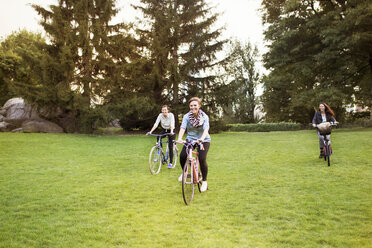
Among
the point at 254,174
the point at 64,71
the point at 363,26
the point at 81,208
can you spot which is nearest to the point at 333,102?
the point at 363,26

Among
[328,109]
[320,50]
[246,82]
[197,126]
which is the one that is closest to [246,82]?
[246,82]

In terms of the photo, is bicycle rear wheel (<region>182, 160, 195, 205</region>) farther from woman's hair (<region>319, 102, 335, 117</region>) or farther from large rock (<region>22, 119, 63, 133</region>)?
large rock (<region>22, 119, 63, 133</region>)

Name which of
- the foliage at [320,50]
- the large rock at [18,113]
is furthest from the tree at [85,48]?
the foliage at [320,50]

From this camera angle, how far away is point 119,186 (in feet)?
23.2

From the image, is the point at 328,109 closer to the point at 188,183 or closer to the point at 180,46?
the point at 188,183

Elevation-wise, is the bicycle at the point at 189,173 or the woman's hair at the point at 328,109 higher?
the woman's hair at the point at 328,109

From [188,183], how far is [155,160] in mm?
3329

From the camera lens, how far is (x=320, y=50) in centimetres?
2797

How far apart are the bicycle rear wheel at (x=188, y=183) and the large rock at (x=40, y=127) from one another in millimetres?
21337

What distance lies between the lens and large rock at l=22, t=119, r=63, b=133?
78.3 ft

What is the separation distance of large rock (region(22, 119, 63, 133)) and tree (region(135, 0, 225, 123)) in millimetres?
8859

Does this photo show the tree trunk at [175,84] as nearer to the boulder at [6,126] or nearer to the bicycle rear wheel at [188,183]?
the boulder at [6,126]

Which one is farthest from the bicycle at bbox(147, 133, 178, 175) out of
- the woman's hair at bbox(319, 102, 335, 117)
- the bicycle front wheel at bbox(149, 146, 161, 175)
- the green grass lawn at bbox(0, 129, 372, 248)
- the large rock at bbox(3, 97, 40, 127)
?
the large rock at bbox(3, 97, 40, 127)

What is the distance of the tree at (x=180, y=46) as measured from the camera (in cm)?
2617
